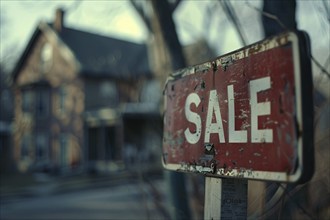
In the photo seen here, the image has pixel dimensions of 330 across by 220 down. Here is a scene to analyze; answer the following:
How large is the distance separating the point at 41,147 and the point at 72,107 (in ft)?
13.2

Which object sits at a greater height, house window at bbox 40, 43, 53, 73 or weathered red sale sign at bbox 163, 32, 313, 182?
house window at bbox 40, 43, 53, 73

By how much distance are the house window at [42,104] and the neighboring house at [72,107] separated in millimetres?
64

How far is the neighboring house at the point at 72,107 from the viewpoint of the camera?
26859mm

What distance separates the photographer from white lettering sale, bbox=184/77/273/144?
6.81 ft

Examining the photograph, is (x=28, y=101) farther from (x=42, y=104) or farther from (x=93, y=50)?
(x=93, y=50)

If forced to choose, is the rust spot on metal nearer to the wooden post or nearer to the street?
the wooden post

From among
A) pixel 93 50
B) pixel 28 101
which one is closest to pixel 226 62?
pixel 93 50

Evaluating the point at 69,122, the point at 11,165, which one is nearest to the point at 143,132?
the point at 69,122

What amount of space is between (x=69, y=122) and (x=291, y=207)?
2579 centimetres

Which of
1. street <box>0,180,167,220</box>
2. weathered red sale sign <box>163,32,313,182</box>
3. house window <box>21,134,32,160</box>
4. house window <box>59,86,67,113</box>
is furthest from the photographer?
house window <box>21,134,32,160</box>

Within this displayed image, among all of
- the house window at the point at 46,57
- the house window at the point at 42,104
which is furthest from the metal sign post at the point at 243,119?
the house window at the point at 42,104

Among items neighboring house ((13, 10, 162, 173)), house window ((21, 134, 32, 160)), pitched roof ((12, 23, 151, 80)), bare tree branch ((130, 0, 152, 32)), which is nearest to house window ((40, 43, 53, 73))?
neighboring house ((13, 10, 162, 173))

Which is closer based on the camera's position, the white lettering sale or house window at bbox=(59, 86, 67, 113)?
the white lettering sale

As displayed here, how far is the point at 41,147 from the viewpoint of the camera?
99.8 ft
